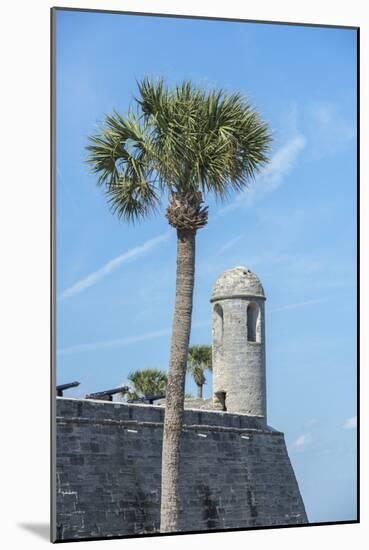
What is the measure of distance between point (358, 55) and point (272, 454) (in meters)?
9.14

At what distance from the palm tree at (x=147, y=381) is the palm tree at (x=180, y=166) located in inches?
39.4

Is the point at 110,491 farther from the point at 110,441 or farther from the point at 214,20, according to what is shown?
the point at 214,20

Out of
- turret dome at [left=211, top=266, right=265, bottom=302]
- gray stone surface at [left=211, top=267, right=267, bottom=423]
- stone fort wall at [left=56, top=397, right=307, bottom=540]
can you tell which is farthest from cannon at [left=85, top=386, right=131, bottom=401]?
gray stone surface at [left=211, top=267, right=267, bottom=423]

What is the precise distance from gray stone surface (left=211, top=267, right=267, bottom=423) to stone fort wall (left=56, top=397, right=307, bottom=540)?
3.16 m

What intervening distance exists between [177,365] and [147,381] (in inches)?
147

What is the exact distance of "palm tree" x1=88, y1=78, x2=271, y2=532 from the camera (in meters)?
17.6

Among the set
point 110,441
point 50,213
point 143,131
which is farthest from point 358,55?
point 110,441

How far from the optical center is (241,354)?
27734 millimetres

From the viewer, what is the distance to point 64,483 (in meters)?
17.8

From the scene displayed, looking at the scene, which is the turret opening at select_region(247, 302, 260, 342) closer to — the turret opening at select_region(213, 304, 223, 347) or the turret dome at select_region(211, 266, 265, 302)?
the turret dome at select_region(211, 266, 265, 302)

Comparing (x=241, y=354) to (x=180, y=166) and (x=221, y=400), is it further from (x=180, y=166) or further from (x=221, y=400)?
(x=180, y=166)

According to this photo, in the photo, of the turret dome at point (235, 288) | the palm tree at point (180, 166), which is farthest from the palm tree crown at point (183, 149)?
the turret dome at point (235, 288)

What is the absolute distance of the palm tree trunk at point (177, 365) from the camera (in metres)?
18.1

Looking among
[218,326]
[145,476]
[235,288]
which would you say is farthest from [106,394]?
[218,326]
